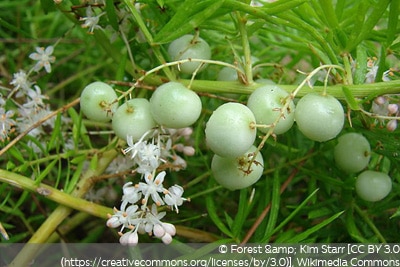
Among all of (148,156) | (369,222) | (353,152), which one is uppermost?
(148,156)

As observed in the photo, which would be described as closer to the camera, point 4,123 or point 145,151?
point 145,151

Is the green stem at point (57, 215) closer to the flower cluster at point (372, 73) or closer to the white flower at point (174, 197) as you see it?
the white flower at point (174, 197)

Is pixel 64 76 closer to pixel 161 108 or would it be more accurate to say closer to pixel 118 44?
pixel 118 44

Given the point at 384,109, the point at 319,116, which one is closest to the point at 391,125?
the point at 384,109

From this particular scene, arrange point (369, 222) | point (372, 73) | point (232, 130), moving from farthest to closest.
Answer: point (369, 222) < point (372, 73) < point (232, 130)

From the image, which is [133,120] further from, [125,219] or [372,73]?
[372,73]

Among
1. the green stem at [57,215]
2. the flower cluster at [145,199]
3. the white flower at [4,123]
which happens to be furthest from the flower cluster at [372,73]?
the white flower at [4,123]

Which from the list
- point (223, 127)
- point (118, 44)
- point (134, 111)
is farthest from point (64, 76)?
point (223, 127)

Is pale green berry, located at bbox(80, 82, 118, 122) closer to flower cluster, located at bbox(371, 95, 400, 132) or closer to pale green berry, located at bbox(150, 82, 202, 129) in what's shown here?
pale green berry, located at bbox(150, 82, 202, 129)
